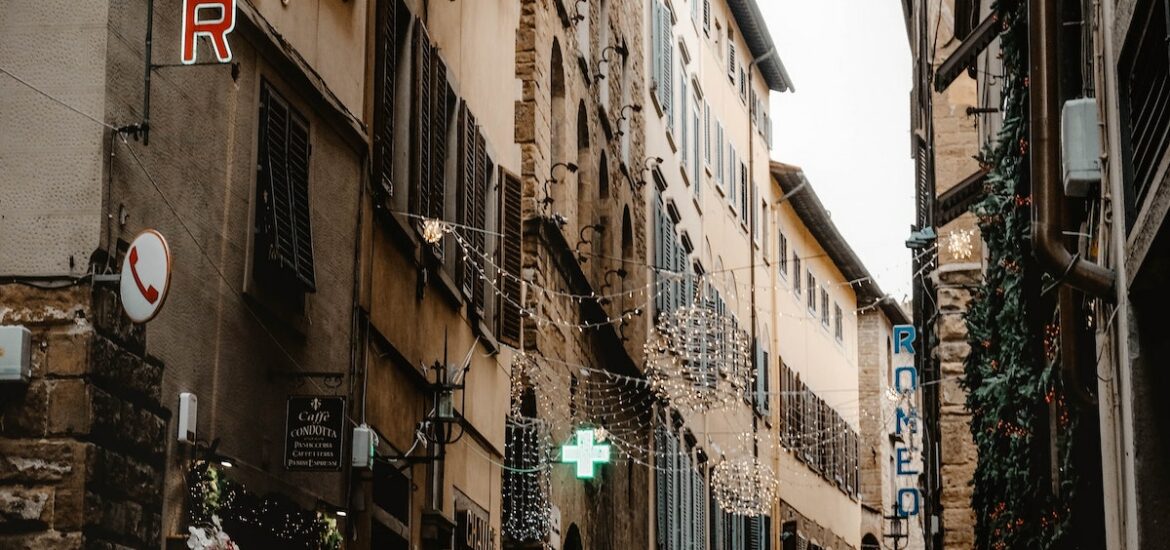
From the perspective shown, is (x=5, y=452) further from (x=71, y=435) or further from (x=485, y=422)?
(x=485, y=422)

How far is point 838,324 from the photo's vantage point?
148 ft

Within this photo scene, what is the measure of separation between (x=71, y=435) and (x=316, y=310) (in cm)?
362

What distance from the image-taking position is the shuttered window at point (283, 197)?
9.76 metres

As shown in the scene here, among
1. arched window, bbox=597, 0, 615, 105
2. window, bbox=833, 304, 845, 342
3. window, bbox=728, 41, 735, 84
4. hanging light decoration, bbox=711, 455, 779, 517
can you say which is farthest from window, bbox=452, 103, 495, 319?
window, bbox=833, 304, 845, 342

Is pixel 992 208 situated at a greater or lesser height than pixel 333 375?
greater

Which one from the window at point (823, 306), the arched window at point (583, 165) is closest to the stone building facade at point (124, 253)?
the arched window at point (583, 165)

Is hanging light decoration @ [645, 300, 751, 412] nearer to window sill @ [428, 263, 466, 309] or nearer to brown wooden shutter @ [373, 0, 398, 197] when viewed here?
window sill @ [428, 263, 466, 309]

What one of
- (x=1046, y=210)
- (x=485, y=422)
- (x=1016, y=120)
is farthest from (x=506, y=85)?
(x=1046, y=210)

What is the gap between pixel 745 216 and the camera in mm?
36656

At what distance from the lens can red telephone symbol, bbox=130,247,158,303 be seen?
748 cm

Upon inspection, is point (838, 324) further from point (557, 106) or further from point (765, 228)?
point (557, 106)

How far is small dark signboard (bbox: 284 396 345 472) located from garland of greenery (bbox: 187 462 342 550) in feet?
0.85

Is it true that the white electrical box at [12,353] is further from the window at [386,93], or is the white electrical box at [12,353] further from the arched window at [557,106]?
the arched window at [557,106]

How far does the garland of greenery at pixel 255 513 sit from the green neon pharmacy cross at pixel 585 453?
294 inches
